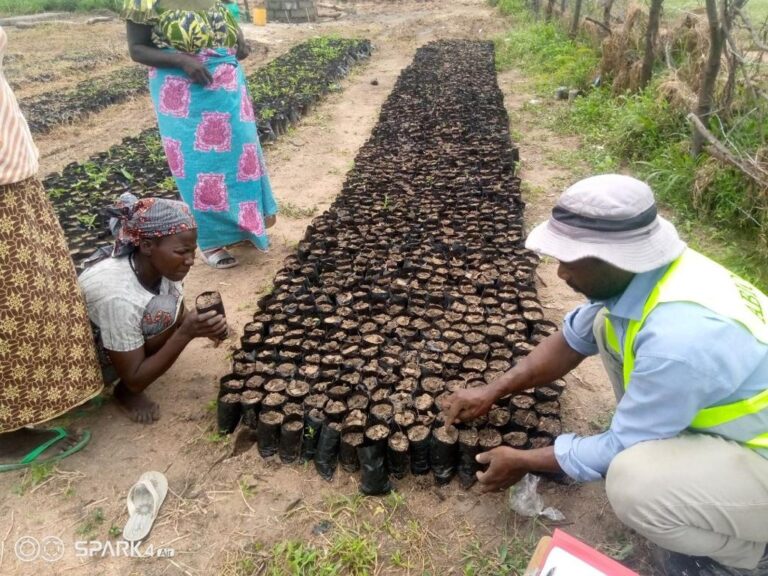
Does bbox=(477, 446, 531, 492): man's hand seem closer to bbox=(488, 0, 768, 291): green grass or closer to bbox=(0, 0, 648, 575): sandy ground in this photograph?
bbox=(0, 0, 648, 575): sandy ground

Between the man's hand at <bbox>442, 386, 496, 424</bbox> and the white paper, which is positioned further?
the man's hand at <bbox>442, 386, 496, 424</bbox>

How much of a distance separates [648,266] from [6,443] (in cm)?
248

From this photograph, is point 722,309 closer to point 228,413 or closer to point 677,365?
point 677,365

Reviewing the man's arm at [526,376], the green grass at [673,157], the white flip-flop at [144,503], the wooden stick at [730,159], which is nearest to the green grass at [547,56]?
the green grass at [673,157]

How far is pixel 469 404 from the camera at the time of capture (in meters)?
2.14

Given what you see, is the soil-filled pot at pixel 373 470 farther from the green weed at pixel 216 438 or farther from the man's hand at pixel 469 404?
the green weed at pixel 216 438

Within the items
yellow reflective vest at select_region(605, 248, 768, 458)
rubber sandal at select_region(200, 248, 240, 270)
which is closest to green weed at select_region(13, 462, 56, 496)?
rubber sandal at select_region(200, 248, 240, 270)

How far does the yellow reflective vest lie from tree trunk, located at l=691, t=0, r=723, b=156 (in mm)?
3774

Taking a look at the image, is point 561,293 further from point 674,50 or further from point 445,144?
point 674,50

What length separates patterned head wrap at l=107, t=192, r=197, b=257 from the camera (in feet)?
7.36

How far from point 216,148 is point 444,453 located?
244cm

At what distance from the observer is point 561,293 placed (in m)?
3.49

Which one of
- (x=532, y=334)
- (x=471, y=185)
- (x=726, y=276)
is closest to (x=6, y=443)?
(x=532, y=334)

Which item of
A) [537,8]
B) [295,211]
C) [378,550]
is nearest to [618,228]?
[378,550]
